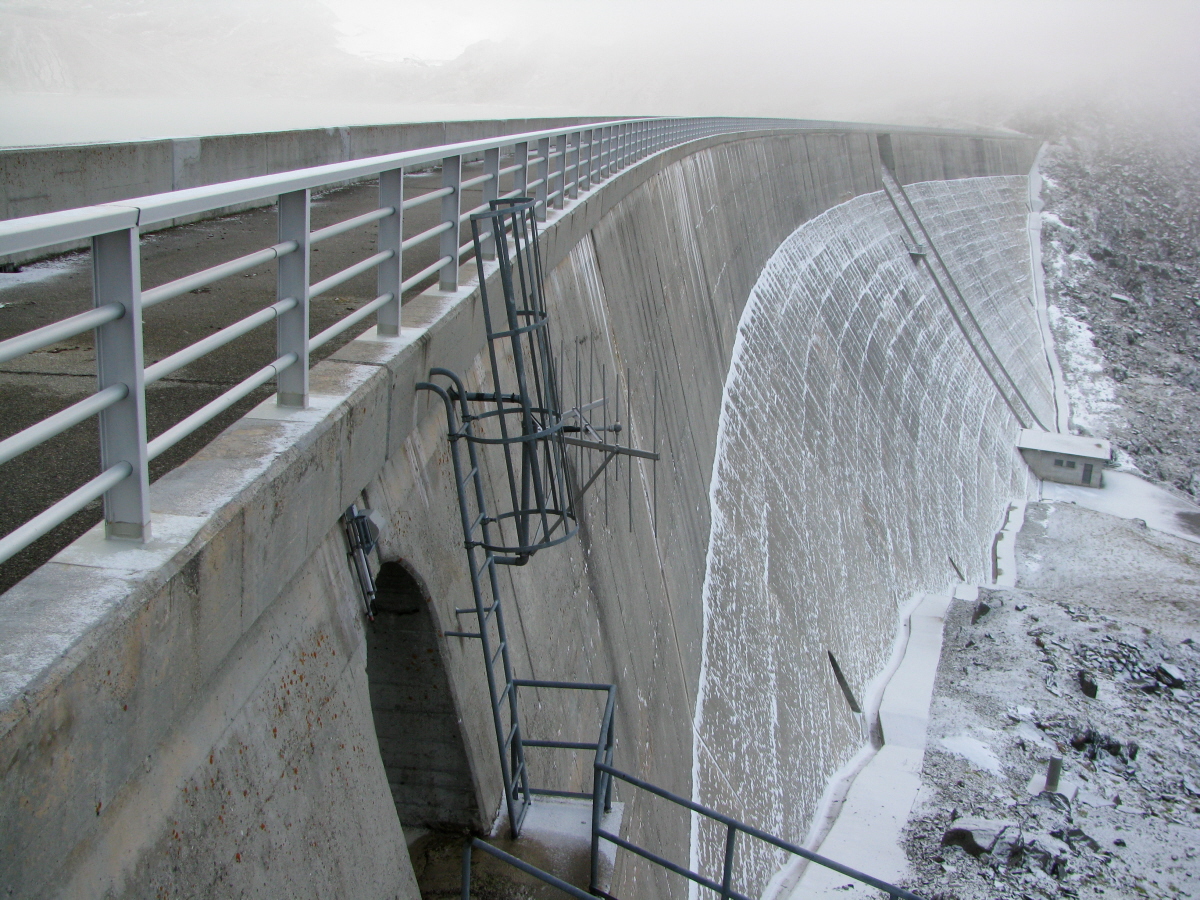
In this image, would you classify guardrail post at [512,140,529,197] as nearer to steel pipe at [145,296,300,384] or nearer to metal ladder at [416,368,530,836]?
metal ladder at [416,368,530,836]

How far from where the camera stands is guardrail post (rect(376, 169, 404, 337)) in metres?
3.95

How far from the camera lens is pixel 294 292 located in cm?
314

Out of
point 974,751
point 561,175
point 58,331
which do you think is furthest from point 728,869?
point 974,751

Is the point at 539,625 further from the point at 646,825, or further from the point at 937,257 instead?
the point at 937,257

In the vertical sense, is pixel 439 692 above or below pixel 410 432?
below

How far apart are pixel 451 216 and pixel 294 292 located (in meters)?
1.90

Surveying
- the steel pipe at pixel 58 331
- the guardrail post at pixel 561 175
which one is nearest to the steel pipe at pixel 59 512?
the steel pipe at pixel 58 331

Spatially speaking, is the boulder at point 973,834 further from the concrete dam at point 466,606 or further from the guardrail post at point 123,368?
the guardrail post at point 123,368

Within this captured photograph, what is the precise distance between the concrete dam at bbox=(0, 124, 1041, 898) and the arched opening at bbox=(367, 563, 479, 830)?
0.01m

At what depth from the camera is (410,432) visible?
14.0 feet

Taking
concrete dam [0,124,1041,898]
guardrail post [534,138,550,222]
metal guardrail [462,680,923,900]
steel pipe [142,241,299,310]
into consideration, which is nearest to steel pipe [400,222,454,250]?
concrete dam [0,124,1041,898]

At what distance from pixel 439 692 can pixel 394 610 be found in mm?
430

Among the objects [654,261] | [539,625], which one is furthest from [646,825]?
[654,261]

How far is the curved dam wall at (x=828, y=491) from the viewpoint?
12.3 metres
